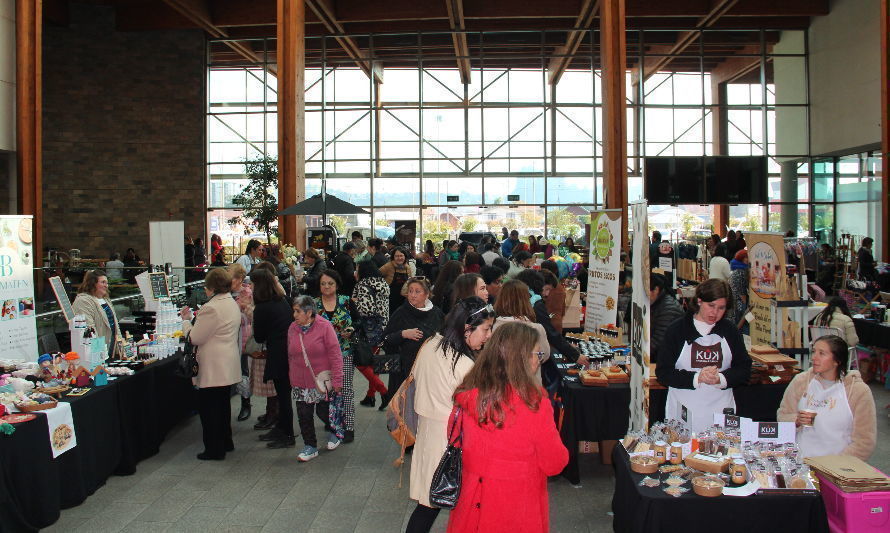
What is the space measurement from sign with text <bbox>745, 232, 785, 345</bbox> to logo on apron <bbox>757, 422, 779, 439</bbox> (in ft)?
8.65

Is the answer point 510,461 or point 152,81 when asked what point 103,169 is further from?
point 510,461

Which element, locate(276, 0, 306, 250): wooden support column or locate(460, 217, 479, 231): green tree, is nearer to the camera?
locate(276, 0, 306, 250): wooden support column

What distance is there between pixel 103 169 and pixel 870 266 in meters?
16.9

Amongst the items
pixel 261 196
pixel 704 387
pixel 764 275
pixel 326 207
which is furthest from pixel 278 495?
pixel 261 196

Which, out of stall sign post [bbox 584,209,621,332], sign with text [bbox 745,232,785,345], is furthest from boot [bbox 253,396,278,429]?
sign with text [bbox 745,232,785,345]

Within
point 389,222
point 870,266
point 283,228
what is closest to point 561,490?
point 283,228

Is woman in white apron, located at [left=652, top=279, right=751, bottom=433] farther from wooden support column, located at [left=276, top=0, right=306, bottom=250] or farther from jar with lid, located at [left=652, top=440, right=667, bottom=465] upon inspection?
wooden support column, located at [left=276, top=0, right=306, bottom=250]

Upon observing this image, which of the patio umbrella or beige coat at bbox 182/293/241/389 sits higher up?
the patio umbrella

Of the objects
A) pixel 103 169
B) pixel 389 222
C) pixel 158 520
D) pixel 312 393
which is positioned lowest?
pixel 158 520

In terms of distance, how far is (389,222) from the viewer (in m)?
19.0

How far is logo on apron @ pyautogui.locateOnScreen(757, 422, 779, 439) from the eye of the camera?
3.46m

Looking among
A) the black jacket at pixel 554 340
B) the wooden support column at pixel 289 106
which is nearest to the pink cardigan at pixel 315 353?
the black jacket at pixel 554 340

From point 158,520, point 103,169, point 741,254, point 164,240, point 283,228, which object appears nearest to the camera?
point 158,520

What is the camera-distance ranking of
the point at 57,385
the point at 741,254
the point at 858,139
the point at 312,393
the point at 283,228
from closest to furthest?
1. the point at 57,385
2. the point at 312,393
3. the point at 741,254
4. the point at 283,228
5. the point at 858,139
